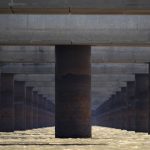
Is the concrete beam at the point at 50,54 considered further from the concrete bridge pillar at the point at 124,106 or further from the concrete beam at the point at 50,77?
the concrete bridge pillar at the point at 124,106

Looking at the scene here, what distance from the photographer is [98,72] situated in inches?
1927

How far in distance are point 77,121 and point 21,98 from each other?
29.8 m

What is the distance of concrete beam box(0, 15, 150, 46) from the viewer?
3102 cm

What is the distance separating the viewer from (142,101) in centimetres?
5262

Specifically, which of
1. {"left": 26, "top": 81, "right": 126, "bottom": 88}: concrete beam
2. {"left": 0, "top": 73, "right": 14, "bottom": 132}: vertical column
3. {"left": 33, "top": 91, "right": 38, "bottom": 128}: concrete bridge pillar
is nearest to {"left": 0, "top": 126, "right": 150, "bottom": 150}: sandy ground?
{"left": 0, "top": 73, "right": 14, "bottom": 132}: vertical column

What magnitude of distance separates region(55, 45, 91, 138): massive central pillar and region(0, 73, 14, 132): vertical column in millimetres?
19877

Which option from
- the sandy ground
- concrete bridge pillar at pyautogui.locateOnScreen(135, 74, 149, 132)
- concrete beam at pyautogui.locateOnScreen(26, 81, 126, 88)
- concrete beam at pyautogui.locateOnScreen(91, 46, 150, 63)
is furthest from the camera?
concrete beam at pyautogui.locateOnScreen(26, 81, 126, 88)

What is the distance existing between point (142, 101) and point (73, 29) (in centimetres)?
2307

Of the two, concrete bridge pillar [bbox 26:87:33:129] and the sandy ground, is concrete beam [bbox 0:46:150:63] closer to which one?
the sandy ground

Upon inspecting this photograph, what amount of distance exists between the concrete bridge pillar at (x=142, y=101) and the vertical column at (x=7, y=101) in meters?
12.0

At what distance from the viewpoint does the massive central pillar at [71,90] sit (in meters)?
31.7

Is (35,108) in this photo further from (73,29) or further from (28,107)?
(73,29)

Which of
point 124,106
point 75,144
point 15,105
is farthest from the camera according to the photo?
point 124,106

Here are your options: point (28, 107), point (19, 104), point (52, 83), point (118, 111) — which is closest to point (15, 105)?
point (19, 104)
